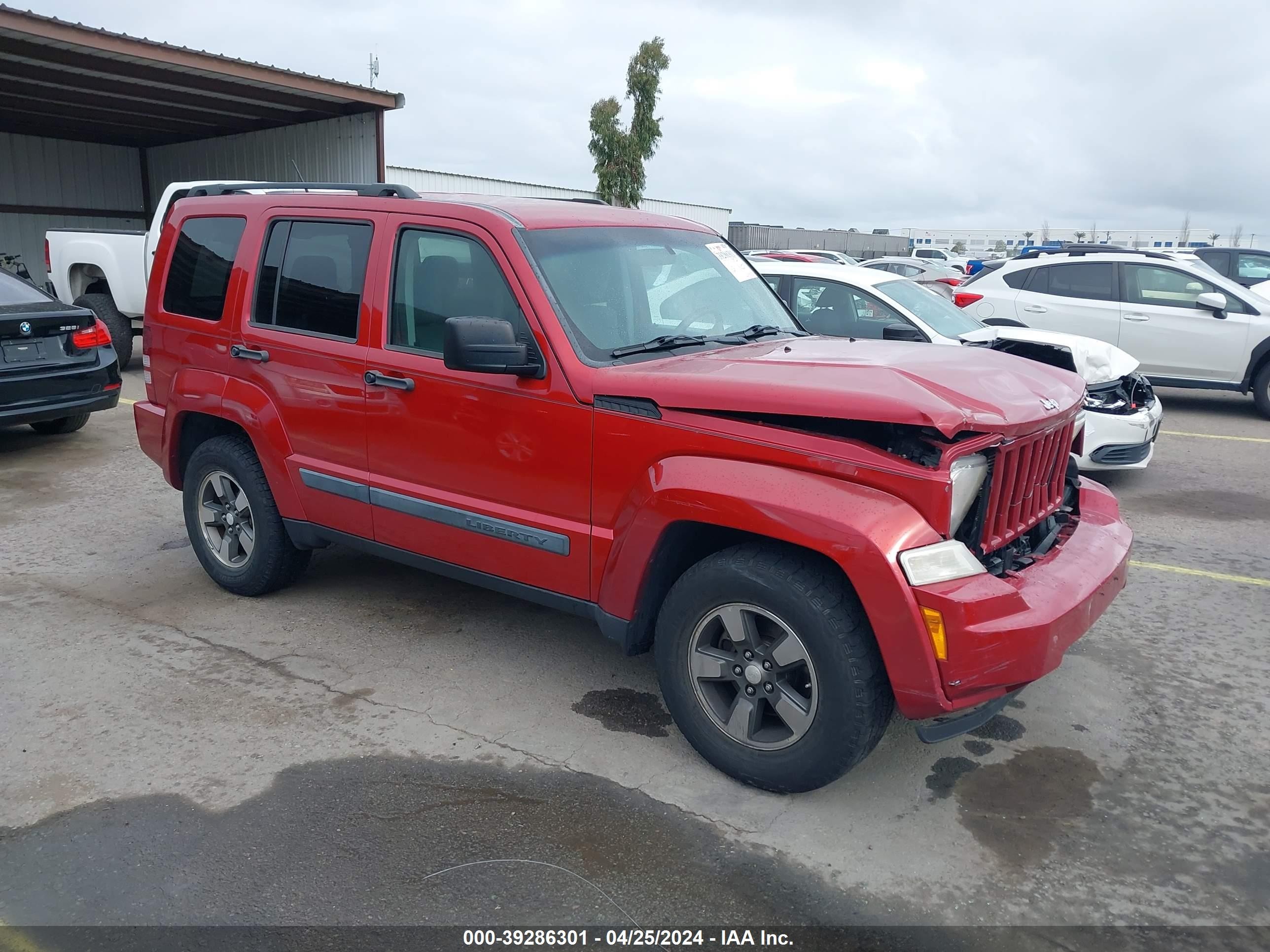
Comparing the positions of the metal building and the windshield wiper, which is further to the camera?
the metal building

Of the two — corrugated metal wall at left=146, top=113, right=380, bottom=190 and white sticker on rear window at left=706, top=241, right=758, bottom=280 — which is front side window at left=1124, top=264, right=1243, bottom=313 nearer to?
white sticker on rear window at left=706, top=241, right=758, bottom=280

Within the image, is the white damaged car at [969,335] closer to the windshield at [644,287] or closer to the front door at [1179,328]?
the windshield at [644,287]

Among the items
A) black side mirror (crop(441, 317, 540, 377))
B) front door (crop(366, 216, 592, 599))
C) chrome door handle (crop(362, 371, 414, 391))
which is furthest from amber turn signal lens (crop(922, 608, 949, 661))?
chrome door handle (crop(362, 371, 414, 391))

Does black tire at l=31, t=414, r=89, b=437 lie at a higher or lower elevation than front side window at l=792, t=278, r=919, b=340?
lower

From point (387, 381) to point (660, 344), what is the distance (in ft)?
3.82

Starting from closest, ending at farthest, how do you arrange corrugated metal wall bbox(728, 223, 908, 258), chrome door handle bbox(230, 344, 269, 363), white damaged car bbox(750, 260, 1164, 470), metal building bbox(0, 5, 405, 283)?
chrome door handle bbox(230, 344, 269, 363), white damaged car bbox(750, 260, 1164, 470), metal building bbox(0, 5, 405, 283), corrugated metal wall bbox(728, 223, 908, 258)

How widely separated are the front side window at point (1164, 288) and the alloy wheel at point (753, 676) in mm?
9134

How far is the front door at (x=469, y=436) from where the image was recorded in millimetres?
3666

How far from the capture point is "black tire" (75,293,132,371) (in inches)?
472

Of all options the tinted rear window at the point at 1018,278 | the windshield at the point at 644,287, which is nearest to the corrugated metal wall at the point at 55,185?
the tinted rear window at the point at 1018,278

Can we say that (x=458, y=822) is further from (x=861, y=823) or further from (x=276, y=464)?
(x=276, y=464)

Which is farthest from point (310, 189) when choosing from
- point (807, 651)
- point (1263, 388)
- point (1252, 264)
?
point (1252, 264)

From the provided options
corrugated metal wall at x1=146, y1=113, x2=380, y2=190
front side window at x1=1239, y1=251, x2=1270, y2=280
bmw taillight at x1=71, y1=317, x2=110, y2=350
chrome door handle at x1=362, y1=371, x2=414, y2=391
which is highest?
corrugated metal wall at x1=146, y1=113, x2=380, y2=190

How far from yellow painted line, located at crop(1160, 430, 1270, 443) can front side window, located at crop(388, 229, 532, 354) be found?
8.14m
